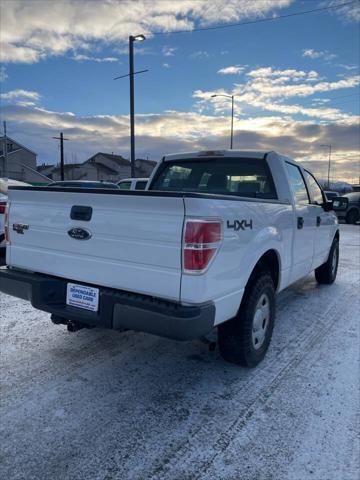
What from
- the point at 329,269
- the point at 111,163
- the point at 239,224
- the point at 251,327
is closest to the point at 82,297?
the point at 239,224

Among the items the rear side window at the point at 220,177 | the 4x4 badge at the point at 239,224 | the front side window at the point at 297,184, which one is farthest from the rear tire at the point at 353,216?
the 4x4 badge at the point at 239,224

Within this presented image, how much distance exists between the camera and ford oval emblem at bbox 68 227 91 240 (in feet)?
9.48

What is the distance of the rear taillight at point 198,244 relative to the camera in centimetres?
245

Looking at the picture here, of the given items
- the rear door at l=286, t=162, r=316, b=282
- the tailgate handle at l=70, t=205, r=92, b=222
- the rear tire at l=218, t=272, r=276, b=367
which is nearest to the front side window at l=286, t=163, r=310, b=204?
the rear door at l=286, t=162, r=316, b=282

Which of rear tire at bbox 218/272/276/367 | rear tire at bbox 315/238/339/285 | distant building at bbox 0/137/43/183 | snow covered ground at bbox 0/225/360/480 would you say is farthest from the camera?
distant building at bbox 0/137/43/183

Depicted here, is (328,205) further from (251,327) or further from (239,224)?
(239,224)

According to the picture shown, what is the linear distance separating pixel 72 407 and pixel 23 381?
569 mm

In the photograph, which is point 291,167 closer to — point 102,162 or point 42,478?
point 42,478

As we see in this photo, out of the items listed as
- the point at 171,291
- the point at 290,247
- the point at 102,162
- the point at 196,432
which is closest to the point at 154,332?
the point at 171,291

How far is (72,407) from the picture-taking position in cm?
286

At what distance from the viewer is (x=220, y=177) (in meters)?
4.40

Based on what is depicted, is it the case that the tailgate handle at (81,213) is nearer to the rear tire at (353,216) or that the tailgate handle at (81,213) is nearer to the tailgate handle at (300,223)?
the tailgate handle at (300,223)

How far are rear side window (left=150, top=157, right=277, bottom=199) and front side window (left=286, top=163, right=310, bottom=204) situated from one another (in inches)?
15.5

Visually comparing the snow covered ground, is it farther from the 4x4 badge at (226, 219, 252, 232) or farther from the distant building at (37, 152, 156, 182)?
the distant building at (37, 152, 156, 182)
